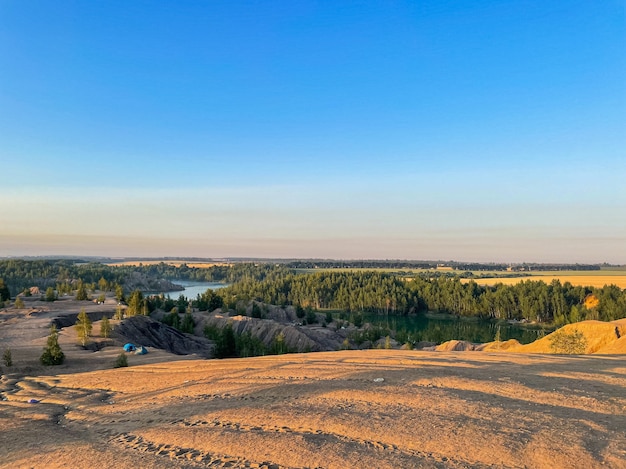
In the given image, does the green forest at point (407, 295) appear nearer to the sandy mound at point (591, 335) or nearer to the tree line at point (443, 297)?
the tree line at point (443, 297)

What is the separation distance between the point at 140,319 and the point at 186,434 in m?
51.2

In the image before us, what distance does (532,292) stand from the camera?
433 feet

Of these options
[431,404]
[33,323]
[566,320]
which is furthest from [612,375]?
[566,320]

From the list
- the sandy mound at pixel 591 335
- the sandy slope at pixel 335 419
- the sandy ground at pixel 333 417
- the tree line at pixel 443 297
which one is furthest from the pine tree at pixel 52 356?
the tree line at pixel 443 297

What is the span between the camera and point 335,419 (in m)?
12.9

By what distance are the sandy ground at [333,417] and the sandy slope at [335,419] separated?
0.05m

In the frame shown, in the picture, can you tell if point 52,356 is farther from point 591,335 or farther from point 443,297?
point 443,297

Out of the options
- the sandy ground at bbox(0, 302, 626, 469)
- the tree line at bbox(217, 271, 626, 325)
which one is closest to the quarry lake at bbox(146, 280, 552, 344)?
the tree line at bbox(217, 271, 626, 325)

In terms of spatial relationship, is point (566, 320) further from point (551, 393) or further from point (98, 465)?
point (98, 465)

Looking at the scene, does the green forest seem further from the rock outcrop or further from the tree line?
the rock outcrop

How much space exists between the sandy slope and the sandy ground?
0.18 feet

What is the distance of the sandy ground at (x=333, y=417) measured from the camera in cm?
1051

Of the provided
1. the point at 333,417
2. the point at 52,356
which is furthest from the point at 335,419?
the point at 52,356

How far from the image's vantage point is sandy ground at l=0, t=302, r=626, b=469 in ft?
34.5
